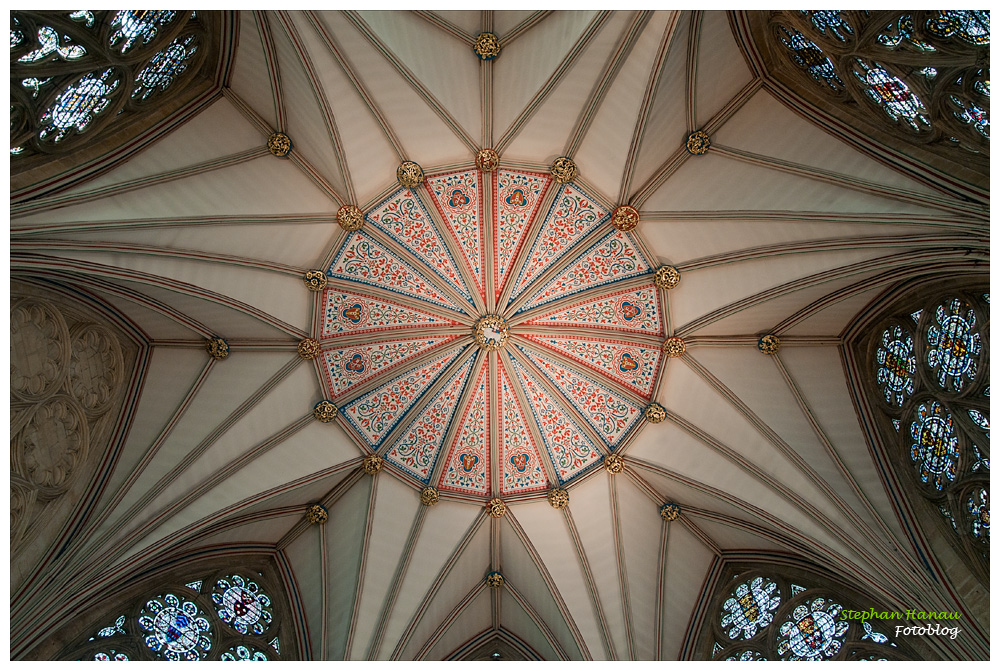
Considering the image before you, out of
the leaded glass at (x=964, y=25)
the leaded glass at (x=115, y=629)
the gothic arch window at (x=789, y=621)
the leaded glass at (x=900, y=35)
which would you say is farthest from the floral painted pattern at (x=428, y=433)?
the leaded glass at (x=964, y=25)

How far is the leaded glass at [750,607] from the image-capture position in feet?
52.5

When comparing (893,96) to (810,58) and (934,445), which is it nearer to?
(810,58)

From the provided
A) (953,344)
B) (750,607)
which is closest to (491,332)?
(750,607)

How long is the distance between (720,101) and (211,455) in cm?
1143

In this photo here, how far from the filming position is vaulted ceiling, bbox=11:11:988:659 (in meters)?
14.1

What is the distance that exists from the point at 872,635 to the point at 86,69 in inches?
595

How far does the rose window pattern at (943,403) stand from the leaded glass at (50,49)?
1382cm

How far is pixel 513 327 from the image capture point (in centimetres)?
1820

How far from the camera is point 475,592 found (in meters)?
18.1

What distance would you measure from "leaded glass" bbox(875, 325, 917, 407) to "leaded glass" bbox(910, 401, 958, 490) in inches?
21.8

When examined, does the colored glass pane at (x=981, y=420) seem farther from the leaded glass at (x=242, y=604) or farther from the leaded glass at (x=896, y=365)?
the leaded glass at (x=242, y=604)

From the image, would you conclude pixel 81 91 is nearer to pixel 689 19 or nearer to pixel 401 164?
pixel 401 164

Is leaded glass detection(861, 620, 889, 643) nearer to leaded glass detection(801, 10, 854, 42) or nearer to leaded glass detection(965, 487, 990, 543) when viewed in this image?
leaded glass detection(965, 487, 990, 543)
